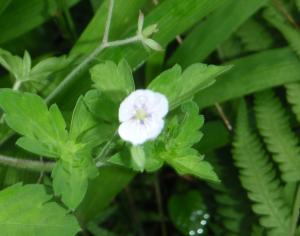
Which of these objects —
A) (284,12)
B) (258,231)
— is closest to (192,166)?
(258,231)

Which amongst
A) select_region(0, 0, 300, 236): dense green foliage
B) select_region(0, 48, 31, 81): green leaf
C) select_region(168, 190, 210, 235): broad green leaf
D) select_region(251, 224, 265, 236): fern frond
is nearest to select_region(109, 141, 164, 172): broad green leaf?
select_region(0, 0, 300, 236): dense green foliage

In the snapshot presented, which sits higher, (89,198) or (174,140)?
(174,140)

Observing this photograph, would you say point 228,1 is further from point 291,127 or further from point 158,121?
point 158,121

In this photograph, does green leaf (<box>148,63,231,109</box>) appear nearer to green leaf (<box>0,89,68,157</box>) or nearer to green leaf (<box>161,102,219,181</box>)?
green leaf (<box>161,102,219,181</box>)

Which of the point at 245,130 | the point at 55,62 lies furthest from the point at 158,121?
the point at 245,130

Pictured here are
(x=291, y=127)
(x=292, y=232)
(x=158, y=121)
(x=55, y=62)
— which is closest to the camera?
(x=158, y=121)

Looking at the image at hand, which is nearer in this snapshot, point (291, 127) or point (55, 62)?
point (55, 62)

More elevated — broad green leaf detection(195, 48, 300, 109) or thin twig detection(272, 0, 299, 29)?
thin twig detection(272, 0, 299, 29)
